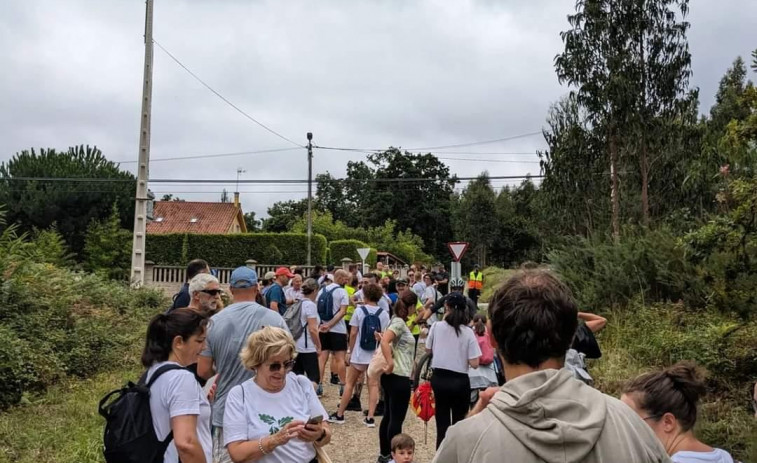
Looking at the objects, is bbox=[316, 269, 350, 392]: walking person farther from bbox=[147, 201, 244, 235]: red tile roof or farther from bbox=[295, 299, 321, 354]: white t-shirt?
bbox=[147, 201, 244, 235]: red tile roof

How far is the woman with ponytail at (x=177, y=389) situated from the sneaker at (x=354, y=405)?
18.8 ft

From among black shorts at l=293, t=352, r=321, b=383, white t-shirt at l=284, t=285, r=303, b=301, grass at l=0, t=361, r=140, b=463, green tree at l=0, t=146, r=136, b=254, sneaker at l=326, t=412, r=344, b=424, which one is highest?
green tree at l=0, t=146, r=136, b=254

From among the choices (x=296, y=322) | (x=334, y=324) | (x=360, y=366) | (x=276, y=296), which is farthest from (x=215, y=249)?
(x=360, y=366)

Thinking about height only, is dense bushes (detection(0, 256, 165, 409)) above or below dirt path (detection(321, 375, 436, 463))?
above

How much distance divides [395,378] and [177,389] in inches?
147

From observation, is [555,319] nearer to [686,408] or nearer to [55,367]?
[686,408]

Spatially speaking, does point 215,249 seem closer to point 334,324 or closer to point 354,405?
point 334,324

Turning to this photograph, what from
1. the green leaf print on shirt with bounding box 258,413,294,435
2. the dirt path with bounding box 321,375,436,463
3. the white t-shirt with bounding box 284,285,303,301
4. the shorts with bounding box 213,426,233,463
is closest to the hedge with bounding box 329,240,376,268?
the white t-shirt with bounding box 284,285,303,301

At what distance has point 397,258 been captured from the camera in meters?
50.5

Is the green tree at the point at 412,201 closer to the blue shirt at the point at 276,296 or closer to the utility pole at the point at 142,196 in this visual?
the utility pole at the point at 142,196

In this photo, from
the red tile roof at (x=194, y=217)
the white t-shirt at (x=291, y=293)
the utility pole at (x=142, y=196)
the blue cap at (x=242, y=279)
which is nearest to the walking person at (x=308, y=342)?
the white t-shirt at (x=291, y=293)

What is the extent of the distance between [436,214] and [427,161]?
6389 millimetres

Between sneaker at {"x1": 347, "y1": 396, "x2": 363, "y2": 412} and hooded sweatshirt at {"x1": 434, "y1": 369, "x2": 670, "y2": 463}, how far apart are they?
7.49 m

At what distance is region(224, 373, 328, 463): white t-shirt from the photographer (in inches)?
131
